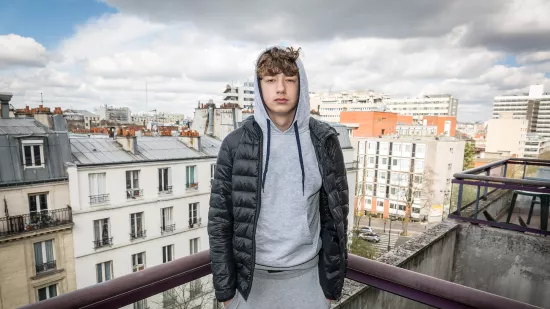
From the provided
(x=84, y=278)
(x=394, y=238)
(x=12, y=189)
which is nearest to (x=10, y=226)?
(x=12, y=189)

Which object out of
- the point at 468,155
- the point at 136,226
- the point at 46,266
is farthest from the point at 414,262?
the point at 468,155

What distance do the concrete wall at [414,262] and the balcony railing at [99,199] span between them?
12635 mm

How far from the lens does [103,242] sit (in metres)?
13.2

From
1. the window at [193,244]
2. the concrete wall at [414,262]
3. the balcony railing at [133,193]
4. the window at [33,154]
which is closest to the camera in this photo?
the concrete wall at [414,262]

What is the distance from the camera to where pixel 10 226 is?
11.2 m

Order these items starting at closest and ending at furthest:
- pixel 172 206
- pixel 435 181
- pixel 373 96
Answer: pixel 172 206 → pixel 435 181 → pixel 373 96

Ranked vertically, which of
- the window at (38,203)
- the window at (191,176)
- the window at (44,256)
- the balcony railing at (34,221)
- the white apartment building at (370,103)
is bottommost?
the window at (44,256)

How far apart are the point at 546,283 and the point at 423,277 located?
3285mm

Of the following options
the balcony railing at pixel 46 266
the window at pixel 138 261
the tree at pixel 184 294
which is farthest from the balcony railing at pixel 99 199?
the tree at pixel 184 294

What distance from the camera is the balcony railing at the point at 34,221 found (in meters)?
11.1

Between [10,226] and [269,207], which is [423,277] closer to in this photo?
[269,207]

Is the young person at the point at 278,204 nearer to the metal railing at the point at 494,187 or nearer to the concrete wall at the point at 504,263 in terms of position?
the metal railing at the point at 494,187

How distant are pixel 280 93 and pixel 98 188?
13.5 m

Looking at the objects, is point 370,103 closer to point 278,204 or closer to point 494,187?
point 494,187
